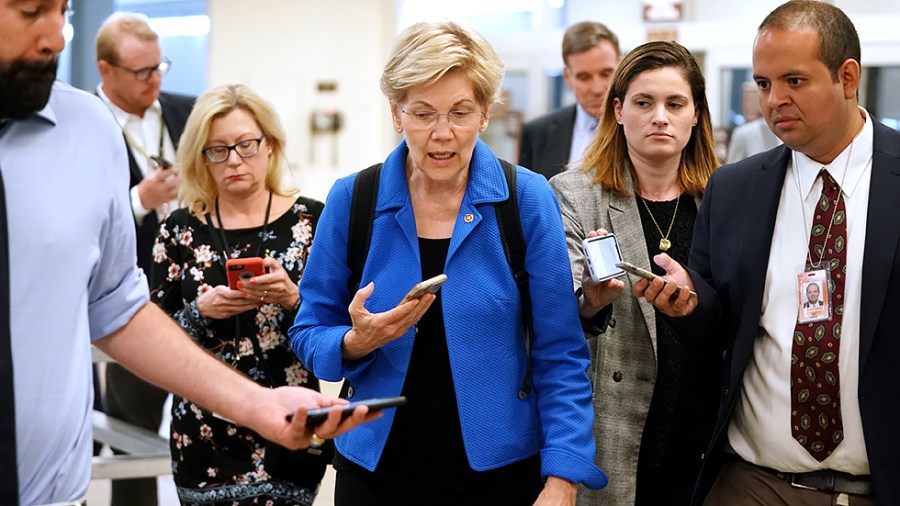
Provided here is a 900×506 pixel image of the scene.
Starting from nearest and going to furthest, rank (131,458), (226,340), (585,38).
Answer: (226,340), (131,458), (585,38)

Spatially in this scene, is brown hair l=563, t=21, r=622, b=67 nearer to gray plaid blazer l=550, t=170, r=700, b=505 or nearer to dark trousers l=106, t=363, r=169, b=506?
gray plaid blazer l=550, t=170, r=700, b=505

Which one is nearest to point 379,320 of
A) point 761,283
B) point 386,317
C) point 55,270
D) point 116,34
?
point 386,317

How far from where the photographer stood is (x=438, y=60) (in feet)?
7.52

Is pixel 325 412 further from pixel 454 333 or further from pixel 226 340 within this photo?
pixel 226 340

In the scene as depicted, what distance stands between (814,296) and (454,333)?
0.77 meters

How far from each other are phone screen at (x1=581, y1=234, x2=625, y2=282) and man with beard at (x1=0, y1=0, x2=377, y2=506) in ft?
2.74

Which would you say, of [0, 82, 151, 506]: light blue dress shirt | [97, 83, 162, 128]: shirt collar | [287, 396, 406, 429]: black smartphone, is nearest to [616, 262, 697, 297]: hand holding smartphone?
[287, 396, 406, 429]: black smartphone

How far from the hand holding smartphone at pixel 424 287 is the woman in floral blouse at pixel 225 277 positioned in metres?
0.90

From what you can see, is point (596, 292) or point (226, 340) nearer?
point (596, 292)

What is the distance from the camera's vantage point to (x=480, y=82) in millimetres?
2355

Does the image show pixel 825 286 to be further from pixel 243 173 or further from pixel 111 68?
pixel 111 68

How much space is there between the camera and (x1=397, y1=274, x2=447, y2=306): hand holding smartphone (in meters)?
2.16

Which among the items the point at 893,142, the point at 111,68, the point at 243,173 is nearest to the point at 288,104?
the point at 111,68

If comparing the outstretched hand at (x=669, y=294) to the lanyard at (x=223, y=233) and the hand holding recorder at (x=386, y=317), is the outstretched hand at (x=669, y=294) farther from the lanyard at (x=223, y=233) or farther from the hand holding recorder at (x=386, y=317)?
the lanyard at (x=223, y=233)
